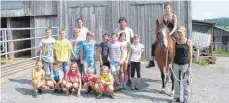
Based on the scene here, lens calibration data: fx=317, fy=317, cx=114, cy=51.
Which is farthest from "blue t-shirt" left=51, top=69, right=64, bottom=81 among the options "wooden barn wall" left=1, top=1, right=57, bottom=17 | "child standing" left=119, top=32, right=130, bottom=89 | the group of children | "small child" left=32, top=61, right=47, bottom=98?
"wooden barn wall" left=1, top=1, right=57, bottom=17

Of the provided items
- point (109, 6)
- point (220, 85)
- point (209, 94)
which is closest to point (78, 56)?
point (209, 94)

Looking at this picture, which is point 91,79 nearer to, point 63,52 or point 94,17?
point 63,52

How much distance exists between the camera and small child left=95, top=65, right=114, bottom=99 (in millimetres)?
6567

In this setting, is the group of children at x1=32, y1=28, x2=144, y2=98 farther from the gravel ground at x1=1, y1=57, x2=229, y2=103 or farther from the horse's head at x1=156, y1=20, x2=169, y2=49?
the horse's head at x1=156, y1=20, x2=169, y2=49

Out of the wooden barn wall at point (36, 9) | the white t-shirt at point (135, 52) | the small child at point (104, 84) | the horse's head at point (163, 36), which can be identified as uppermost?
the wooden barn wall at point (36, 9)

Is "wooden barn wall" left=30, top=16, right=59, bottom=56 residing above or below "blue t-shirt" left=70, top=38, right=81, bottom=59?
above

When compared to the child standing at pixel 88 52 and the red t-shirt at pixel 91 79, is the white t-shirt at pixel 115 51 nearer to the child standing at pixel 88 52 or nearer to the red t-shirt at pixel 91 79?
the child standing at pixel 88 52

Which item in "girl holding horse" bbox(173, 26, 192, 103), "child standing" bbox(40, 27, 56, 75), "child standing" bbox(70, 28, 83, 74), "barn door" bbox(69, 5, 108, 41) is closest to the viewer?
"girl holding horse" bbox(173, 26, 192, 103)

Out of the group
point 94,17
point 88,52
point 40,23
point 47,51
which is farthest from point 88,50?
point 40,23

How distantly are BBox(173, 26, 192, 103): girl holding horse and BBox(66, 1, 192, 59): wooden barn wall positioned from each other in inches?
216

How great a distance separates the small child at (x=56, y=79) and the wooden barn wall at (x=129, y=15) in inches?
213

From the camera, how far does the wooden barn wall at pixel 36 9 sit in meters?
12.8

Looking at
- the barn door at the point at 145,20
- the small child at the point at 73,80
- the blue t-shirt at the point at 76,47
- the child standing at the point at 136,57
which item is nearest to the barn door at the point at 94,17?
the barn door at the point at 145,20

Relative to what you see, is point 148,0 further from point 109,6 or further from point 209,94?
point 209,94
